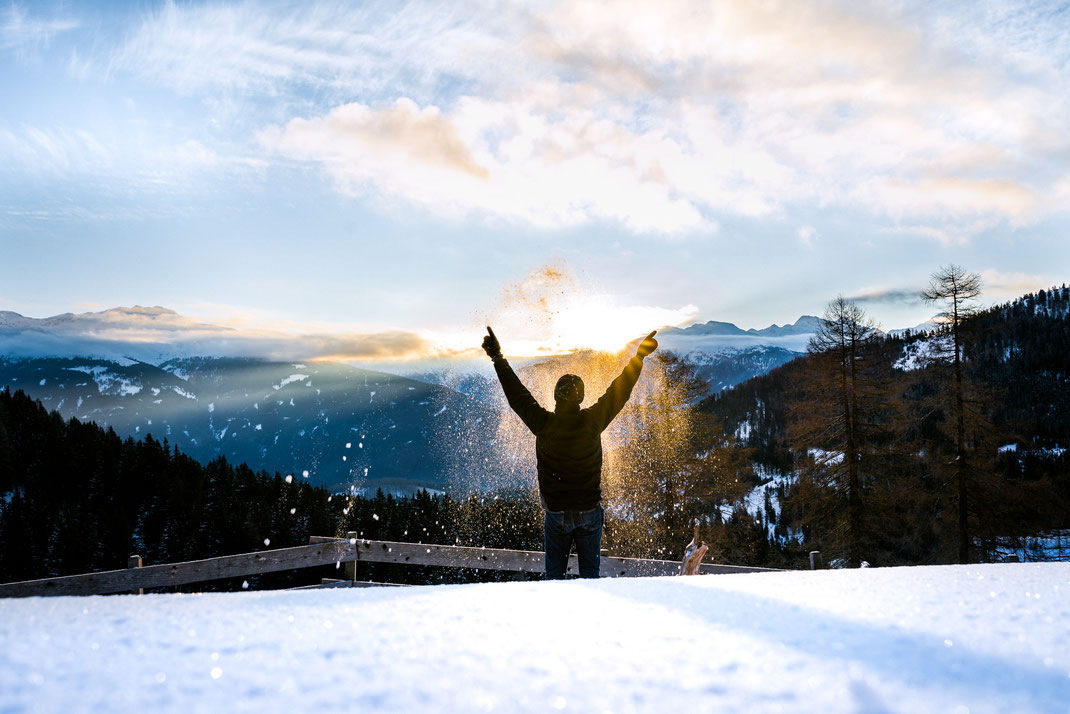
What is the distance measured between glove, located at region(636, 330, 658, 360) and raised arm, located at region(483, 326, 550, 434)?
1.01m

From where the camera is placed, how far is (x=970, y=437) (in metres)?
25.8

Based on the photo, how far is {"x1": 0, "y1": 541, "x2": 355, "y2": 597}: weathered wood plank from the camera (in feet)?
22.5

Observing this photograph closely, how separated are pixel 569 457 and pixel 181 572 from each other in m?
5.11

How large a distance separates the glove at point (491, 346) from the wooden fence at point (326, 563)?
8.73ft

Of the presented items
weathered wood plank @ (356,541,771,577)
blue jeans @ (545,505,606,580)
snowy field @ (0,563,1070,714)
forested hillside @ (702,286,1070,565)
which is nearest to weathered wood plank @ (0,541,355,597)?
weathered wood plank @ (356,541,771,577)

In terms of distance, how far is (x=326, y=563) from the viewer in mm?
8141

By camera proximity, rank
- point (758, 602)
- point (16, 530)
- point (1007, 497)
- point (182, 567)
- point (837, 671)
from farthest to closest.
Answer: point (16, 530) → point (1007, 497) → point (182, 567) → point (758, 602) → point (837, 671)

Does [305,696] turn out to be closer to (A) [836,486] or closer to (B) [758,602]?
(B) [758,602]

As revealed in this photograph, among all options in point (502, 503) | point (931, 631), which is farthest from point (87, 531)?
point (931, 631)

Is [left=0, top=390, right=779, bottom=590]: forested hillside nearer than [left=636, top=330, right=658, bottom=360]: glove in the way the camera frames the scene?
No

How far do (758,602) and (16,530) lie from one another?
186 feet

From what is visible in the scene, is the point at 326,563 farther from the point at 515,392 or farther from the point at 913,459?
the point at 913,459

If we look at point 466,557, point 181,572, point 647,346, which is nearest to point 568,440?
point 647,346

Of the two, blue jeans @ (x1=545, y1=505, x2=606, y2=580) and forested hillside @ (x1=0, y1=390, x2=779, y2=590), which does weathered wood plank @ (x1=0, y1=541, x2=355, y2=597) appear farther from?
forested hillside @ (x1=0, y1=390, x2=779, y2=590)
